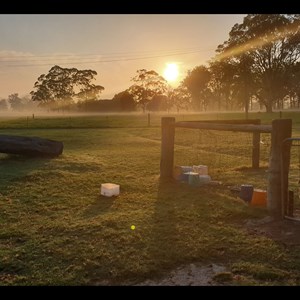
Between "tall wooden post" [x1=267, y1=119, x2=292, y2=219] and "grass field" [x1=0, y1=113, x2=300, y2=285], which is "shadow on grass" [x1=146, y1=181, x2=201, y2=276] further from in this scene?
"tall wooden post" [x1=267, y1=119, x2=292, y2=219]

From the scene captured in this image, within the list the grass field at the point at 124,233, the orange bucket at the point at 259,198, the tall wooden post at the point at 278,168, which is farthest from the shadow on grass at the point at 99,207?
the tall wooden post at the point at 278,168

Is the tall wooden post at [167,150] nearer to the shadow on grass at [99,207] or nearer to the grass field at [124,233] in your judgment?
Answer: the grass field at [124,233]

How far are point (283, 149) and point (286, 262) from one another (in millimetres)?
1991

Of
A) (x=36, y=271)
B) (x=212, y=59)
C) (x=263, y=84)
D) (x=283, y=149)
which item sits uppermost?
(x=212, y=59)

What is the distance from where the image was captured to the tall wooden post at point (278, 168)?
5.13 metres

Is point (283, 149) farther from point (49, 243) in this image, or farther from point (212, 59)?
point (212, 59)

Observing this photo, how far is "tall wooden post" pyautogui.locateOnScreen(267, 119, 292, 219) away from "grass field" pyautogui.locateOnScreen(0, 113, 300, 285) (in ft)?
1.17

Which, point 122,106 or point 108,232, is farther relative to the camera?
point 122,106

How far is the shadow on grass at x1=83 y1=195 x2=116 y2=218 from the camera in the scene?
5479mm

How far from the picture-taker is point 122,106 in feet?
256

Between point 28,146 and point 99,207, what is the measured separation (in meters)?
5.41

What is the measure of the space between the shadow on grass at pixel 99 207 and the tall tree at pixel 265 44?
44474 mm

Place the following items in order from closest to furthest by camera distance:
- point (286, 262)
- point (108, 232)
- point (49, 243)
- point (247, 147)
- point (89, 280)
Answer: point (89, 280), point (286, 262), point (49, 243), point (108, 232), point (247, 147)
